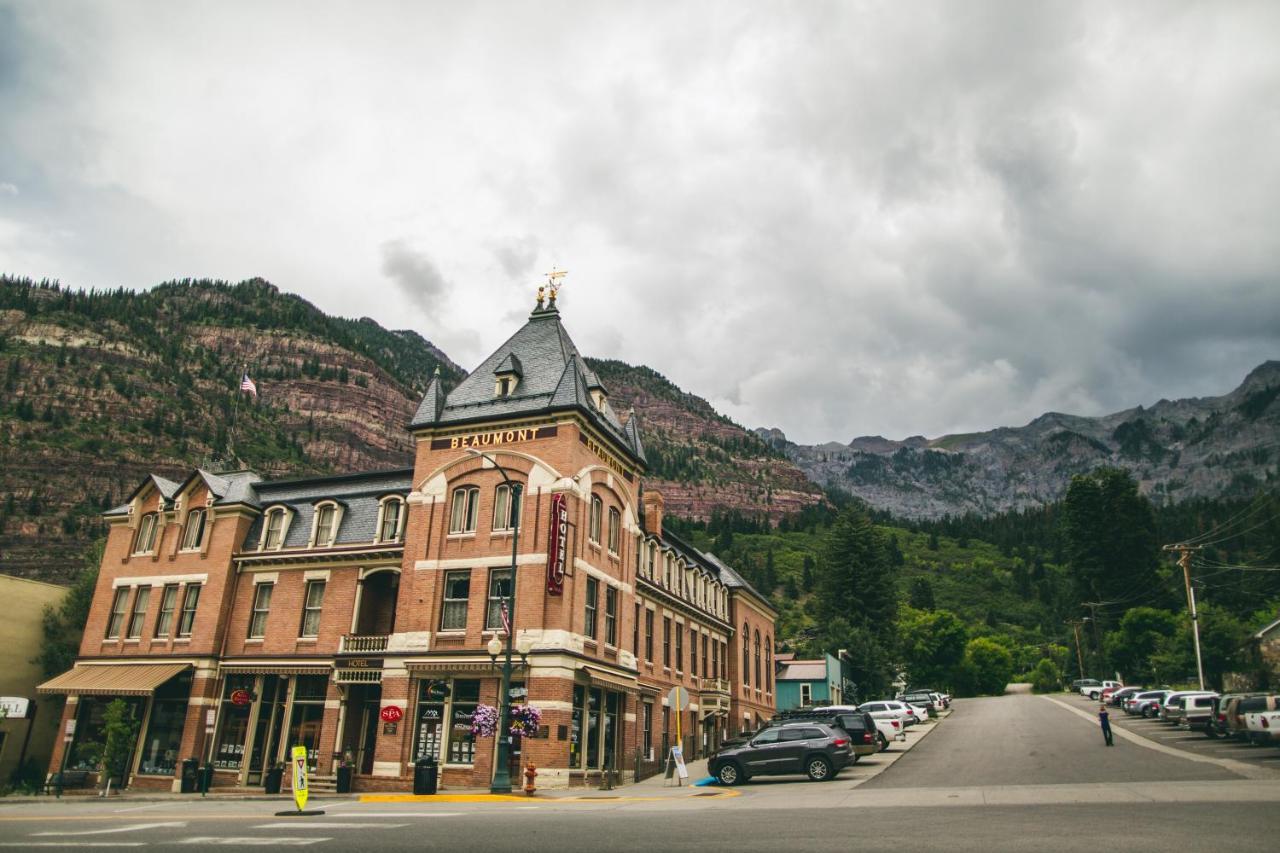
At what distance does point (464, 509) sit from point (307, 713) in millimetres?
11579

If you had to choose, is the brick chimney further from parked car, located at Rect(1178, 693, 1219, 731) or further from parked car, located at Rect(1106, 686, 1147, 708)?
parked car, located at Rect(1106, 686, 1147, 708)

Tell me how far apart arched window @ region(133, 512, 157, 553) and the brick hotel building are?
0.24 feet

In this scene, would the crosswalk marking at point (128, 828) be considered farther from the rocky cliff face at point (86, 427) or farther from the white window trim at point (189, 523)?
the rocky cliff face at point (86, 427)

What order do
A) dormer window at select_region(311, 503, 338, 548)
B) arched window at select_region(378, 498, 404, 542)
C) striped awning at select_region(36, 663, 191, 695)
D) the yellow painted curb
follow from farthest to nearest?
dormer window at select_region(311, 503, 338, 548)
arched window at select_region(378, 498, 404, 542)
striped awning at select_region(36, 663, 191, 695)
the yellow painted curb

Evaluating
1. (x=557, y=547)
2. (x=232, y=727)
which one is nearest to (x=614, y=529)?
(x=557, y=547)

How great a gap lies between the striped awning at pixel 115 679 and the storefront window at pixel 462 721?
1423cm

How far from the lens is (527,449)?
109 feet

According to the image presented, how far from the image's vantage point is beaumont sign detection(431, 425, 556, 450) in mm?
33281

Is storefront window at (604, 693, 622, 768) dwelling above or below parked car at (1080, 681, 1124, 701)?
below

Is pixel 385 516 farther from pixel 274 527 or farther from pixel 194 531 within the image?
pixel 194 531

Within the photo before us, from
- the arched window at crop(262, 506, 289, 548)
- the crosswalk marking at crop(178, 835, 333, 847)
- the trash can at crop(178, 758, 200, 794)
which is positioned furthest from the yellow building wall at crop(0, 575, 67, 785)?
the crosswalk marking at crop(178, 835, 333, 847)

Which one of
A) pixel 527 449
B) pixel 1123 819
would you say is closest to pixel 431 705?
pixel 527 449

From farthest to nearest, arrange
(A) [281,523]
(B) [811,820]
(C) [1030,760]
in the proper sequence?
(A) [281,523], (C) [1030,760], (B) [811,820]

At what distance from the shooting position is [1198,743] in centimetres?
3497
